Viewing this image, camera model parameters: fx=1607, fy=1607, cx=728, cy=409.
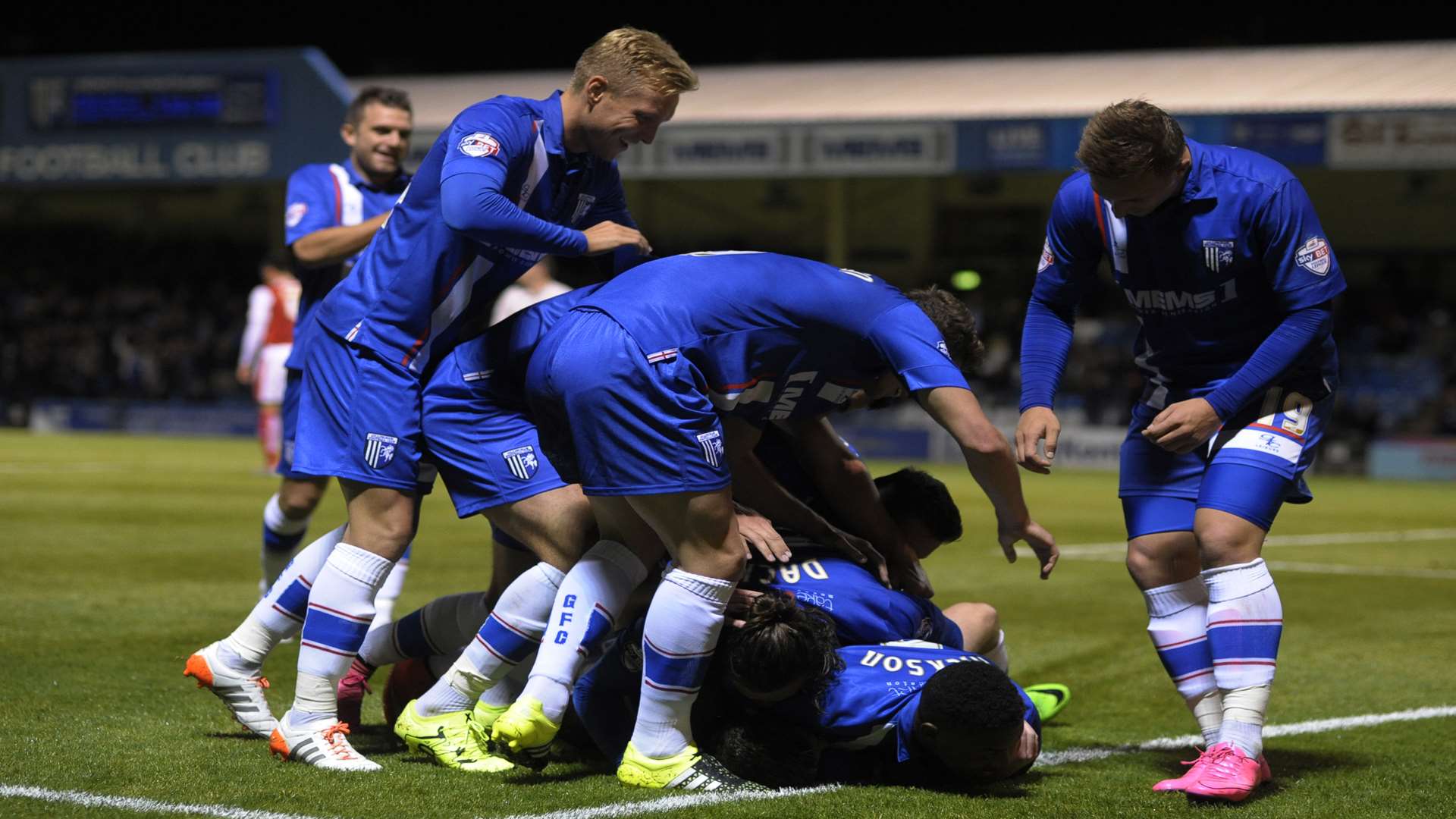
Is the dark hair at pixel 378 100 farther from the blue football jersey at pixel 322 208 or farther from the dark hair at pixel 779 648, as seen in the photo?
the dark hair at pixel 779 648

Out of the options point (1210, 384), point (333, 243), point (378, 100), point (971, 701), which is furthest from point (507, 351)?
point (378, 100)

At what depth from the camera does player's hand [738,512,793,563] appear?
433 centimetres

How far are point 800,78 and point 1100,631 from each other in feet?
73.5

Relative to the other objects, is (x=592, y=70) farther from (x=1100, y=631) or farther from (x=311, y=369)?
(x=1100, y=631)

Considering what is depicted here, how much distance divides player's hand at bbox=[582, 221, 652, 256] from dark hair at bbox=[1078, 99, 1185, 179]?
4.05 ft

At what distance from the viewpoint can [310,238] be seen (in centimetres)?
598

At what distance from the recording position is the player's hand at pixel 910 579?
16.0ft

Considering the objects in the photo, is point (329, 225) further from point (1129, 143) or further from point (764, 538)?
point (1129, 143)

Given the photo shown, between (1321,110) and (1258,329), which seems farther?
(1321,110)

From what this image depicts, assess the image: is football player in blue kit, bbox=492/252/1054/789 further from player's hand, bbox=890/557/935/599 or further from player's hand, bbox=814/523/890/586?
player's hand, bbox=890/557/935/599

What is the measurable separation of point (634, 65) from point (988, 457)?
55.0 inches

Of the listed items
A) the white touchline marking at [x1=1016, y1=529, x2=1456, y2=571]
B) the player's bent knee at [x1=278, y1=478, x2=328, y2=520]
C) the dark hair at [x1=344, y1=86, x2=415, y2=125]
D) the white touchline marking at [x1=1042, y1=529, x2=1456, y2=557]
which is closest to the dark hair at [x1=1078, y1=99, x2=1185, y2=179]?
the dark hair at [x1=344, y1=86, x2=415, y2=125]

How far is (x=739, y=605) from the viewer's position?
4266 mm

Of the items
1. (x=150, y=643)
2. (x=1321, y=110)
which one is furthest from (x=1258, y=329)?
(x=1321, y=110)
